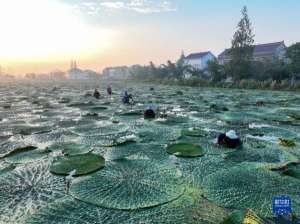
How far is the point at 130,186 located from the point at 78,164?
43.0 inches

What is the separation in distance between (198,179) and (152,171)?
602 mm

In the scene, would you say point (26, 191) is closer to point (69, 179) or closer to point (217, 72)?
point (69, 179)

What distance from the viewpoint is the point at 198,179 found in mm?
3893

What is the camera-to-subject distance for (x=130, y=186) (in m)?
3.53

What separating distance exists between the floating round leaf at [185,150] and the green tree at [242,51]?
27.4 metres

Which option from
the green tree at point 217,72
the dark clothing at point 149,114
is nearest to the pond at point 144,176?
the dark clothing at point 149,114

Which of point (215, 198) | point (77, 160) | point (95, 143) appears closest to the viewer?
point (215, 198)

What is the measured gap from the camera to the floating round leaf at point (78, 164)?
4.10m

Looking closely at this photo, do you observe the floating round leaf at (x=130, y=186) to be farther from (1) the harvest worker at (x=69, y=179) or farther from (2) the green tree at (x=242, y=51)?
(2) the green tree at (x=242, y=51)

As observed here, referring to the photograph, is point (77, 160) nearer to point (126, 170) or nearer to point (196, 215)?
point (126, 170)

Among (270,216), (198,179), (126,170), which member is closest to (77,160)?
(126,170)

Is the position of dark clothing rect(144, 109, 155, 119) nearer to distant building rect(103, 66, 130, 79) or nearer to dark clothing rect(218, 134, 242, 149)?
dark clothing rect(218, 134, 242, 149)

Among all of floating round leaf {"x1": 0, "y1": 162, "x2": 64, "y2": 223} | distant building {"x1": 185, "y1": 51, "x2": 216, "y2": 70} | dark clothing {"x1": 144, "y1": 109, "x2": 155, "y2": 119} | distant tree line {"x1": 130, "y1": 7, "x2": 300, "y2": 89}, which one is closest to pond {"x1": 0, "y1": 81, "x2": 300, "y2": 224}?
floating round leaf {"x1": 0, "y1": 162, "x2": 64, "y2": 223}

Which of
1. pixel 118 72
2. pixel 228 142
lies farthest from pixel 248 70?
pixel 118 72
